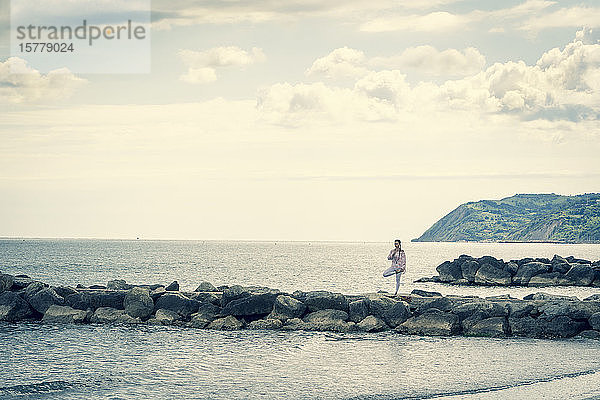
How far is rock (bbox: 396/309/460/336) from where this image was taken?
78.6 ft

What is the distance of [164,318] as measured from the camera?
1064 inches

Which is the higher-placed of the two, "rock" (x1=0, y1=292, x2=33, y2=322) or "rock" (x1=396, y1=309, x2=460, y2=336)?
"rock" (x1=0, y1=292, x2=33, y2=322)

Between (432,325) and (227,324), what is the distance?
280 inches

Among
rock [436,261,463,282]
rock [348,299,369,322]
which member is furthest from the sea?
rock [436,261,463,282]

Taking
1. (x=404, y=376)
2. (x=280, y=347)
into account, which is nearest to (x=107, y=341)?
(x=280, y=347)

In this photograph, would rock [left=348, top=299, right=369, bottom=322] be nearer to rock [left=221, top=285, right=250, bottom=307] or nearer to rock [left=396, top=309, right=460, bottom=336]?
rock [left=396, top=309, right=460, bottom=336]

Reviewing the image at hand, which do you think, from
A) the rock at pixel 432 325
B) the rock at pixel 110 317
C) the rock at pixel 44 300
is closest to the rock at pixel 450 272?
the rock at pixel 432 325

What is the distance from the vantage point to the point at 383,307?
2542 cm

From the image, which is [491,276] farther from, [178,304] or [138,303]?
[138,303]

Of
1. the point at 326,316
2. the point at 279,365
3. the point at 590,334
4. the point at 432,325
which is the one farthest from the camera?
the point at 326,316

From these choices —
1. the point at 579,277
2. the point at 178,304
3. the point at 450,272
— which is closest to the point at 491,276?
the point at 450,272

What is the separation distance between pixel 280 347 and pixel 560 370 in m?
8.05

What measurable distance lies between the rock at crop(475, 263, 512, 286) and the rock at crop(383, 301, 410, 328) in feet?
130

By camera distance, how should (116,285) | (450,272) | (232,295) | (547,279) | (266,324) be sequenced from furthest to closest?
(450,272), (547,279), (116,285), (232,295), (266,324)
